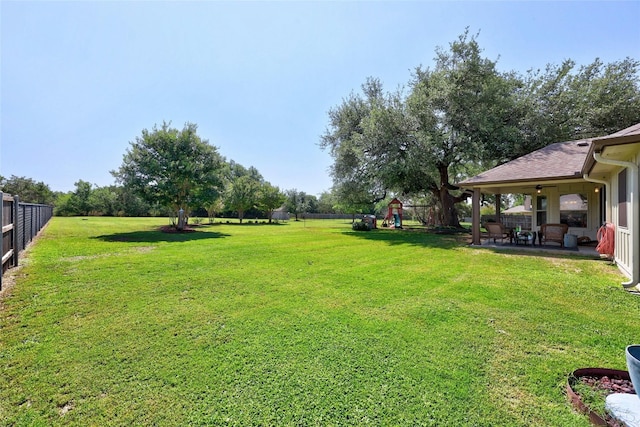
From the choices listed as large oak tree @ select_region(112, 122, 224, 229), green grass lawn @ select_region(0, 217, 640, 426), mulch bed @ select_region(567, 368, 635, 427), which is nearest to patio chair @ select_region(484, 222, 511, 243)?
green grass lawn @ select_region(0, 217, 640, 426)

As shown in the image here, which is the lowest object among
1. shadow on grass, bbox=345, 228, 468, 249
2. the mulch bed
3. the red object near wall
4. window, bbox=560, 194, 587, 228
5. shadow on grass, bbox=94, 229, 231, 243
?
the mulch bed

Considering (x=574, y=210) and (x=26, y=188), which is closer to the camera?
(x=574, y=210)

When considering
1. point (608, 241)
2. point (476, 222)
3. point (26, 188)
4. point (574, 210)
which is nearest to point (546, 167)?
point (574, 210)

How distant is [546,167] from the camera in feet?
32.7

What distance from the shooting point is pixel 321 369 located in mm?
2562

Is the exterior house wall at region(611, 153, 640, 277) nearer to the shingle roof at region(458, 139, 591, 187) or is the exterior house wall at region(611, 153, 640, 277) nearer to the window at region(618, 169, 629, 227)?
the window at region(618, 169, 629, 227)

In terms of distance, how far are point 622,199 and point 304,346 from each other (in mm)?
7728

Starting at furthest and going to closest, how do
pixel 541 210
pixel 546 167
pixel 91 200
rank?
1. pixel 91 200
2. pixel 541 210
3. pixel 546 167

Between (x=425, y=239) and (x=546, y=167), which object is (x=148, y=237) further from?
(x=546, y=167)

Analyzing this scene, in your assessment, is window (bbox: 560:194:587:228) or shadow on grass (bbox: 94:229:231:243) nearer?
window (bbox: 560:194:587:228)

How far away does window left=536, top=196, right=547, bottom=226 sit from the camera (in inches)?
460

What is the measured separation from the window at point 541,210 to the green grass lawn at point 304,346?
6614mm

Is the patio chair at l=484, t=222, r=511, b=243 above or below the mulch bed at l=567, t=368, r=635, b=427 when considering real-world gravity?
above

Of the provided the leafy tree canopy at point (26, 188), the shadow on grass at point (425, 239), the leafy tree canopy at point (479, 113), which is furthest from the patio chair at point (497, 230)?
the leafy tree canopy at point (26, 188)
